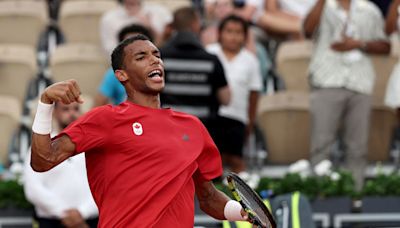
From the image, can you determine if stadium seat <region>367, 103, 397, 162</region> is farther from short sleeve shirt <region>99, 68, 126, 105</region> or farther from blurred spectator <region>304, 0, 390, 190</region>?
short sleeve shirt <region>99, 68, 126, 105</region>

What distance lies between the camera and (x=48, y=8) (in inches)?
521

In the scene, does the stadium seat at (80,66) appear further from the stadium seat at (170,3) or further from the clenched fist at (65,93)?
the clenched fist at (65,93)

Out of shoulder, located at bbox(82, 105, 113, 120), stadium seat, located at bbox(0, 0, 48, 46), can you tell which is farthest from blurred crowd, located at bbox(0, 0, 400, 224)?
shoulder, located at bbox(82, 105, 113, 120)

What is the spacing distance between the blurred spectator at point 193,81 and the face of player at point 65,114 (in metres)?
0.93

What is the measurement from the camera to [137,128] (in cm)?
583

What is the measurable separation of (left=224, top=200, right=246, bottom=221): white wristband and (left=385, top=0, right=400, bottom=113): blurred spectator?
4502 millimetres

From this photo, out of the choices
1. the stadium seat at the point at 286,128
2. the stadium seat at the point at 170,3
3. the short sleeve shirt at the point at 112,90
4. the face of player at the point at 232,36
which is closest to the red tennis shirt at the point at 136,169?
the short sleeve shirt at the point at 112,90

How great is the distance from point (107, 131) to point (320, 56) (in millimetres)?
4817

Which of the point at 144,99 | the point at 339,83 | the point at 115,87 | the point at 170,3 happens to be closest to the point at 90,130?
the point at 144,99

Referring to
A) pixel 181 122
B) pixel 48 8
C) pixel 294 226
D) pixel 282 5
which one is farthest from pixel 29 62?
pixel 181 122

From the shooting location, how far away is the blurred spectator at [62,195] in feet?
28.3

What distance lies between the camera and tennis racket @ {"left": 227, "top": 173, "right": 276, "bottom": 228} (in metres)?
5.79

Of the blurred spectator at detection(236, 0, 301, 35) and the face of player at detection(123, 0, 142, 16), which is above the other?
the face of player at detection(123, 0, 142, 16)

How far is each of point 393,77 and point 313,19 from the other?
34.2 inches
